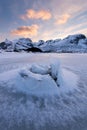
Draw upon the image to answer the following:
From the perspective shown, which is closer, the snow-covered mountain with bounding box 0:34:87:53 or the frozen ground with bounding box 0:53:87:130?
the frozen ground with bounding box 0:53:87:130

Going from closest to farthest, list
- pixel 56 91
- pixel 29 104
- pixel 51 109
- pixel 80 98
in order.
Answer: pixel 51 109 < pixel 29 104 < pixel 80 98 < pixel 56 91

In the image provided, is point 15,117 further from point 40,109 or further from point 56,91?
point 56,91

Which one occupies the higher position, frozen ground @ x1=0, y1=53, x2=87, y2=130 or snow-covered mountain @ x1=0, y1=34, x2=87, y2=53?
frozen ground @ x1=0, y1=53, x2=87, y2=130

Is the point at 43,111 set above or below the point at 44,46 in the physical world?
above

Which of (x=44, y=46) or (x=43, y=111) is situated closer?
(x=43, y=111)

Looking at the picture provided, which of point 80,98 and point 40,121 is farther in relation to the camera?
point 80,98

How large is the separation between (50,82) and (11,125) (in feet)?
7.70

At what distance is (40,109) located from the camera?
3732mm

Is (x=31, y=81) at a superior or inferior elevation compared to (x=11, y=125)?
superior

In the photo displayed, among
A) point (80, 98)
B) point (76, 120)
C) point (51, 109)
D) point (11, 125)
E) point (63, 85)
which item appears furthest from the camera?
point (63, 85)

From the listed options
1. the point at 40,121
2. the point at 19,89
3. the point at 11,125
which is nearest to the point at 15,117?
the point at 11,125

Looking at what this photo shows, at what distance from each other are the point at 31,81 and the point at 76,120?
7.54 ft

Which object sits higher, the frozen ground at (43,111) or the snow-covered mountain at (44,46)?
the frozen ground at (43,111)

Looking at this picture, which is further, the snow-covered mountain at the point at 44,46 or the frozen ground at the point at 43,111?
the snow-covered mountain at the point at 44,46
